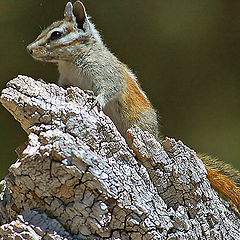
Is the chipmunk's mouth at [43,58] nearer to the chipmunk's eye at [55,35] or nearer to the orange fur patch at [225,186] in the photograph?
the chipmunk's eye at [55,35]

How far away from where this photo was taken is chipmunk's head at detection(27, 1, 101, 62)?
140 cm

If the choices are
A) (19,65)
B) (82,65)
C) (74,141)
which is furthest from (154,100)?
(74,141)

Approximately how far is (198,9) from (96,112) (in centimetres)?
122

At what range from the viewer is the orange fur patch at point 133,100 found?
149 cm

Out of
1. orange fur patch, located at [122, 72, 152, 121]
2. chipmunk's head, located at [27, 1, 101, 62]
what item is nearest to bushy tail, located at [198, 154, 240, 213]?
orange fur patch, located at [122, 72, 152, 121]

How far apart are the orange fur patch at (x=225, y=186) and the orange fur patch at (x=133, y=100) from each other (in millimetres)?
264

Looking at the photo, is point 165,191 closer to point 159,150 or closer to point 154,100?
point 159,150

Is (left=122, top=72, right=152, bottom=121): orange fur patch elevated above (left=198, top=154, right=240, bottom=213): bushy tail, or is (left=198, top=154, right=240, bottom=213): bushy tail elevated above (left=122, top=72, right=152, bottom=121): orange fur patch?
(left=122, top=72, right=152, bottom=121): orange fur patch

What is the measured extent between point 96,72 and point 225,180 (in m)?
0.45

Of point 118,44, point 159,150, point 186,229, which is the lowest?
point 186,229

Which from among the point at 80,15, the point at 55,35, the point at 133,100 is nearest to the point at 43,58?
the point at 55,35

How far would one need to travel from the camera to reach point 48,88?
114cm

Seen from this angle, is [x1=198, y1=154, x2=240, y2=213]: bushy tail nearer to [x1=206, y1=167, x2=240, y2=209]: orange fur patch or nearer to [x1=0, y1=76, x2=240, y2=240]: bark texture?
[x1=206, y1=167, x2=240, y2=209]: orange fur patch

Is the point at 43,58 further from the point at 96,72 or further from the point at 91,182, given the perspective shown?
the point at 91,182
